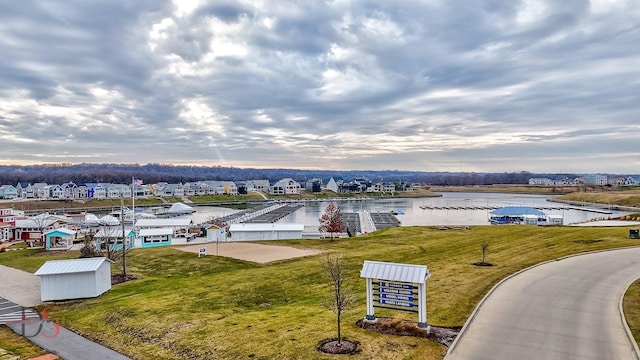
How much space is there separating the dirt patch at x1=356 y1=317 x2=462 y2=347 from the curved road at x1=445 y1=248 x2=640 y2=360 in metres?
0.48

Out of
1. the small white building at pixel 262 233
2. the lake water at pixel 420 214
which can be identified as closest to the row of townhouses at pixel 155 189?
the lake water at pixel 420 214

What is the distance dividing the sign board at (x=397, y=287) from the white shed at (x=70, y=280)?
1382 cm

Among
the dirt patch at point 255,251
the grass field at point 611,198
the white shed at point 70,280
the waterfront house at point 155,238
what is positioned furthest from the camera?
the grass field at point 611,198

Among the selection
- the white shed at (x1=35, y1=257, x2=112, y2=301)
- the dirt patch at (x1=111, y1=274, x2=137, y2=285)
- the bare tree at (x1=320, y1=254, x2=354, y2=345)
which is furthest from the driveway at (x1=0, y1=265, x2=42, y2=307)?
the bare tree at (x1=320, y1=254, x2=354, y2=345)

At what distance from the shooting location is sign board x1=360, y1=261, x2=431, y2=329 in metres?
12.8

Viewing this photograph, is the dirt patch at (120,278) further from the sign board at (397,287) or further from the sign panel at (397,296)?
the sign panel at (397,296)

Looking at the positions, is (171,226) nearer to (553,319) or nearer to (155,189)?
(553,319)

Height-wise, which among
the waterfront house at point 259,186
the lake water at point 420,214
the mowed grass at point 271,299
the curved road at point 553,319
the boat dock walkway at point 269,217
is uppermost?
the waterfront house at point 259,186

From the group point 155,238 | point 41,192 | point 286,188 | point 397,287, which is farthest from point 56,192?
point 397,287

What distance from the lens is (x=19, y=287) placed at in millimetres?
22203

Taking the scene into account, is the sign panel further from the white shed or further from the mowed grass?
the white shed

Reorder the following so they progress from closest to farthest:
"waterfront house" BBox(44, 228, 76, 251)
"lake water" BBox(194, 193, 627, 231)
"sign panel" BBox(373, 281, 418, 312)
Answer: "sign panel" BBox(373, 281, 418, 312) → "waterfront house" BBox(44, 228, 76, 251) → "lake water" BBox(194, 193, 627, 231)

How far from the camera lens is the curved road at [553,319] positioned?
10.7 metres

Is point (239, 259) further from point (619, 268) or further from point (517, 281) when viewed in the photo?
point (619, 268)
